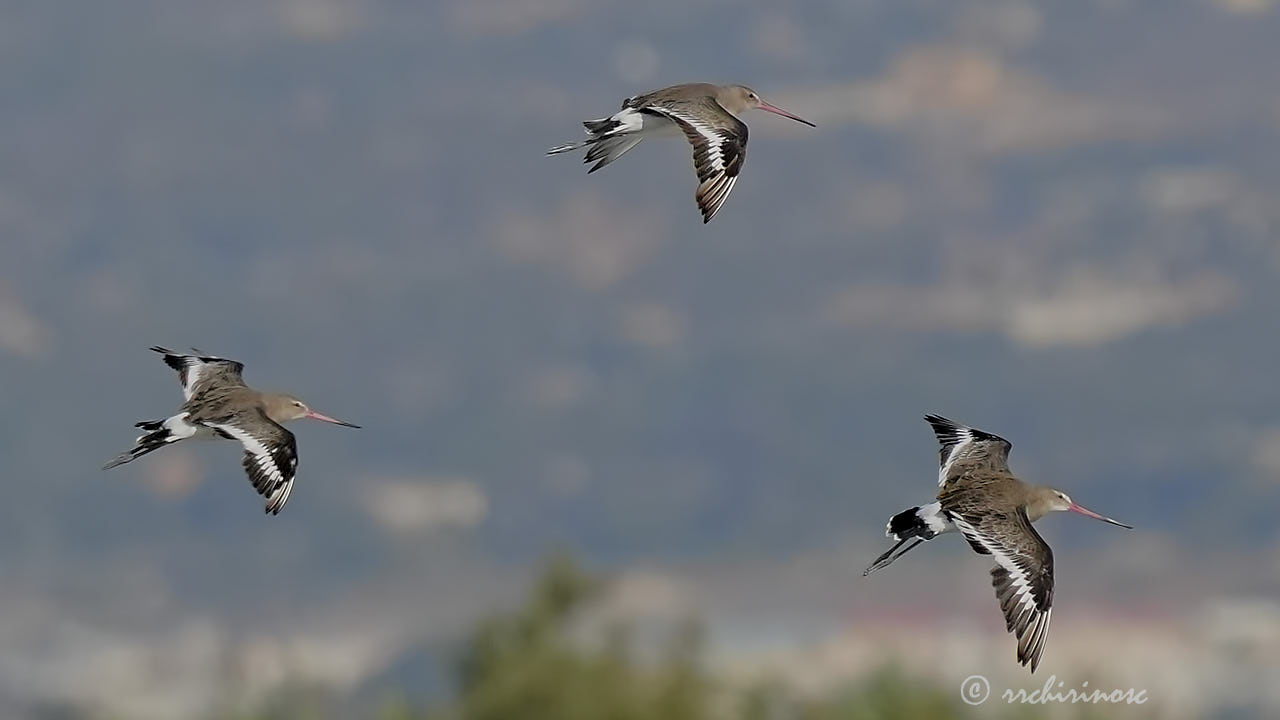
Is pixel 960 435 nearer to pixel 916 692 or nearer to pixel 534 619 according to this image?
pixel 916 692

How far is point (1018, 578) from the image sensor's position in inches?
672

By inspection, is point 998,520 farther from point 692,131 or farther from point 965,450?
point 692,131

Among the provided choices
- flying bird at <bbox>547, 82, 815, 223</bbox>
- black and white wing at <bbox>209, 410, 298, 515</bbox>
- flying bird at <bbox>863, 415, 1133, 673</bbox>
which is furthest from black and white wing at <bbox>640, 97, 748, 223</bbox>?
black and white wing at <bbox>209, 410, 298, 515</bbox>

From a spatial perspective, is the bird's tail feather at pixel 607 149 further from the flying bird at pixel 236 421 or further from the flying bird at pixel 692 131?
the flying bird at pixel 236 421

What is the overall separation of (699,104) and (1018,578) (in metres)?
5.47

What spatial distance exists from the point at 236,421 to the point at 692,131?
519 cm

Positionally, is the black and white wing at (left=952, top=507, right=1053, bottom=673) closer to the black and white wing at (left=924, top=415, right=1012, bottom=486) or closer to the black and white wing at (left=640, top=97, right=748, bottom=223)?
the black and white wing at (left=924, top=415, right=1012, bottom=486)

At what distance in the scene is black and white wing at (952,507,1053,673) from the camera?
16.8 m

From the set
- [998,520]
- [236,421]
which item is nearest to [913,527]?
[998,520]

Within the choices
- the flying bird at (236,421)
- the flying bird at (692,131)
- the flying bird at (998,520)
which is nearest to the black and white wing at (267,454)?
the flying bird at (236,421)

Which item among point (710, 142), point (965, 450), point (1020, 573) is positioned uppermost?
point (710, 142)

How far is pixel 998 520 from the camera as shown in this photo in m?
17.8

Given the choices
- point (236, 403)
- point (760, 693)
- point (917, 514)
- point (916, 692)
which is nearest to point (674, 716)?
point (760, 693)

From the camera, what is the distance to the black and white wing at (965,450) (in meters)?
18.9
